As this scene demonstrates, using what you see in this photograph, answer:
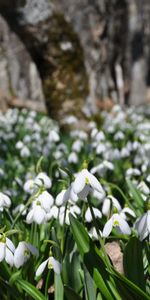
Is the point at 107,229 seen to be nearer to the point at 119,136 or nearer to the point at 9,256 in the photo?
the point at 9,256

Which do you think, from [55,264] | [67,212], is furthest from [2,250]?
[67,212]

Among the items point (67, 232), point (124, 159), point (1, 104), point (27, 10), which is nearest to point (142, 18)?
point (1, 104)

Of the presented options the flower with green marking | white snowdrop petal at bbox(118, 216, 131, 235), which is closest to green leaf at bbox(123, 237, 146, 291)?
white snowdrop petal at bbox(118, 216, 131, 235)

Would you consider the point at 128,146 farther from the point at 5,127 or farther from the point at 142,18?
the point at 142,18

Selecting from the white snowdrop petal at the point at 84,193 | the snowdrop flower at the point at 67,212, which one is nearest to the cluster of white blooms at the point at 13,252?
the white snowdrop petal at the point at 84,193

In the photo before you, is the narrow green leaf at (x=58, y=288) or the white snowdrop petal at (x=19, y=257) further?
the narrow green leaf at (x=58, y=288)

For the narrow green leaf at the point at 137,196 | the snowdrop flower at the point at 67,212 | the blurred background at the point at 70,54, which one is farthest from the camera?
the blurred background at the point at 70,54

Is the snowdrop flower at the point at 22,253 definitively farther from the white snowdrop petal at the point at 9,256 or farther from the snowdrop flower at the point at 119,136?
the snowdrop flower at the point at 119,136
